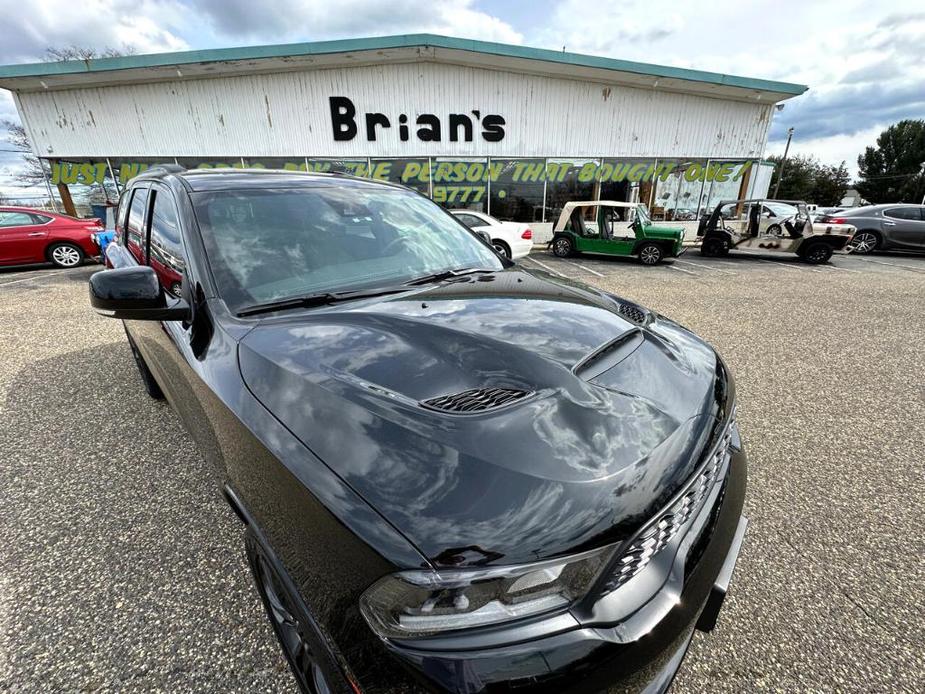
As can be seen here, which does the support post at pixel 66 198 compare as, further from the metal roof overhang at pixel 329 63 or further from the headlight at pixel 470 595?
the headlight at pixel 470 595

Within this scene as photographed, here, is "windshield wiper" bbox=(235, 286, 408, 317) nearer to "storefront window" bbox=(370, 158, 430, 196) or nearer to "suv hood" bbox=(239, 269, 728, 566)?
"suv hood" bbox=(239, 269, 728, 566)

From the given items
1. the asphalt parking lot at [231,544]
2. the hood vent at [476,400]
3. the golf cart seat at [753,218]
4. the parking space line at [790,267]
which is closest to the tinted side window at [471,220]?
the asphalt parking lot at [231,544]

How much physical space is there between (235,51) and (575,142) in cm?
1087

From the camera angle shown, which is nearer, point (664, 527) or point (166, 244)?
point (664, 527)

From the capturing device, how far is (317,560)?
102 cm

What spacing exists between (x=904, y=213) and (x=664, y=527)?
18.8 metres

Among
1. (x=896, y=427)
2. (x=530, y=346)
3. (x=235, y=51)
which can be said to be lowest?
(x=896, y=427)

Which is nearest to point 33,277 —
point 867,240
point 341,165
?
point 341,165

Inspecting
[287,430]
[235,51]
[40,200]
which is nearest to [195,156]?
[235,51]

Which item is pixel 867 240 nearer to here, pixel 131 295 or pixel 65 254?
pixel 131 295

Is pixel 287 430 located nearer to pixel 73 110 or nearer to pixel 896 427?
pixel 896 427

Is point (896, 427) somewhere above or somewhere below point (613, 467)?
below

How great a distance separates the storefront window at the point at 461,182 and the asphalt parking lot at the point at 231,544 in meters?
11.9

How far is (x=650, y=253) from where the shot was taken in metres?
10.9
